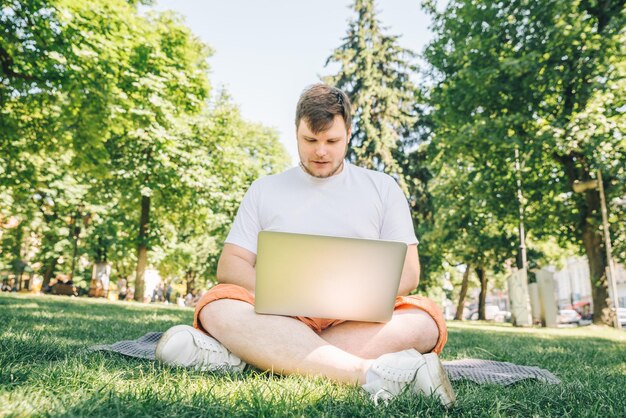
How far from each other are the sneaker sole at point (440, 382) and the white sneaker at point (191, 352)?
3.49ft

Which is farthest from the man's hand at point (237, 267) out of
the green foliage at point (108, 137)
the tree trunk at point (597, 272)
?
the tree trunk at point (597, 272)

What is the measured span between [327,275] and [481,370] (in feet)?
4.93

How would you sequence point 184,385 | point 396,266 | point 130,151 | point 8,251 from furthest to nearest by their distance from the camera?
point 8,251 < point 130,151 < point 396,266 < point 184,385

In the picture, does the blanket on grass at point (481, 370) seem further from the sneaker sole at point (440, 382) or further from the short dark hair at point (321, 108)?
the short dark hair at point (321, 108)

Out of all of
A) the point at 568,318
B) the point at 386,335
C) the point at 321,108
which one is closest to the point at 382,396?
the point at 386,335

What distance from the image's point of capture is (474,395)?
90.0 inches

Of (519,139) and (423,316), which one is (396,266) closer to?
(423,316)

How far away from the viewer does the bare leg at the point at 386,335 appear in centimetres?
262

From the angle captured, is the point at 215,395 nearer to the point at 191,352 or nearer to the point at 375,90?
the point at 191,352

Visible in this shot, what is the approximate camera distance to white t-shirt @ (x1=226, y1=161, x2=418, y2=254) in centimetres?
302

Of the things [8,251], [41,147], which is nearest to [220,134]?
[41,147]

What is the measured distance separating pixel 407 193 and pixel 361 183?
57.7 feet

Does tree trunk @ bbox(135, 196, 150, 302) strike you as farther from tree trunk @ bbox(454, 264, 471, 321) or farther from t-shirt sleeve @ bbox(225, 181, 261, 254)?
tree trunk @ bbox(454, 264, 471, 321)

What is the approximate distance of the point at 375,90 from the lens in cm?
2050
